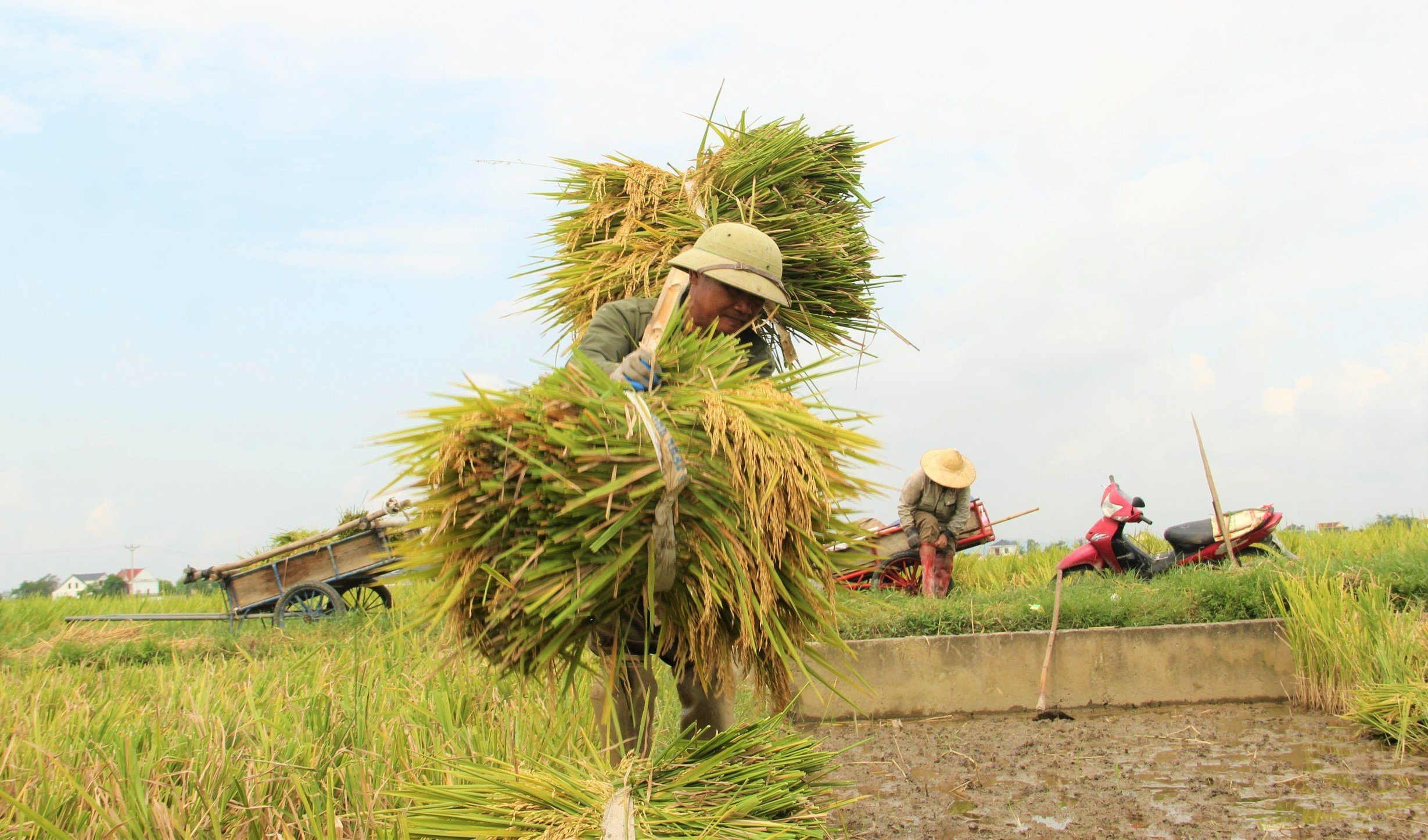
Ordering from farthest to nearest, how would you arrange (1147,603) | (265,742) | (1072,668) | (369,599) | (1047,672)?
1. (369,599)
2. (1147,603)
3. (1072,668)
4. (1047,672)
5. (265,742)

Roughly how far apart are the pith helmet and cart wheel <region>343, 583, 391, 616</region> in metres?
6.51

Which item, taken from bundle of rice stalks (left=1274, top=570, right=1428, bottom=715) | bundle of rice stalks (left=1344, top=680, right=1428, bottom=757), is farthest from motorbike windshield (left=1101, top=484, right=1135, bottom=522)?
bundle of rice stalks (left=1344, top=680, right=1428, bottom=757)

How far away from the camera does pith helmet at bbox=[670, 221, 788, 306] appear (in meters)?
2.63

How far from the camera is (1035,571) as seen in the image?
30.8ft

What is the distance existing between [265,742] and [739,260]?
1.77 meters

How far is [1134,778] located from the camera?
14.7 feet

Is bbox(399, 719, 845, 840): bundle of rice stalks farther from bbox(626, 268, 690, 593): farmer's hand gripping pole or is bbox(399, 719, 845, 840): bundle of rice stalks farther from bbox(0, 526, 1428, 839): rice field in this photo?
bbox(626, 268, 690, 593): farmer's hand gripping pole

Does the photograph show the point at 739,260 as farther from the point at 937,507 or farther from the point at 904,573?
the point at 904,573

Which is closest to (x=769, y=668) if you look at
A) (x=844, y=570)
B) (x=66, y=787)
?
(x=844, y=570)

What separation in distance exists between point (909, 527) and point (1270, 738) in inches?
146

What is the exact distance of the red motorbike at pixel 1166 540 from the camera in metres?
8.14

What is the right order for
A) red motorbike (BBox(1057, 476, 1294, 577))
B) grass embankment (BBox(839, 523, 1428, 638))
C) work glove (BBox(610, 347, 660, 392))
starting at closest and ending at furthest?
work glove (BBox(610, 347, 660, 392)) < grass embankment (BBox(839, 523, 1428, 638)) < red motorbike (BBox(1057, 476, 1294, 577))

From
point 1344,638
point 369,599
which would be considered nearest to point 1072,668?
point 1344,638

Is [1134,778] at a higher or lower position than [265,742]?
lower
